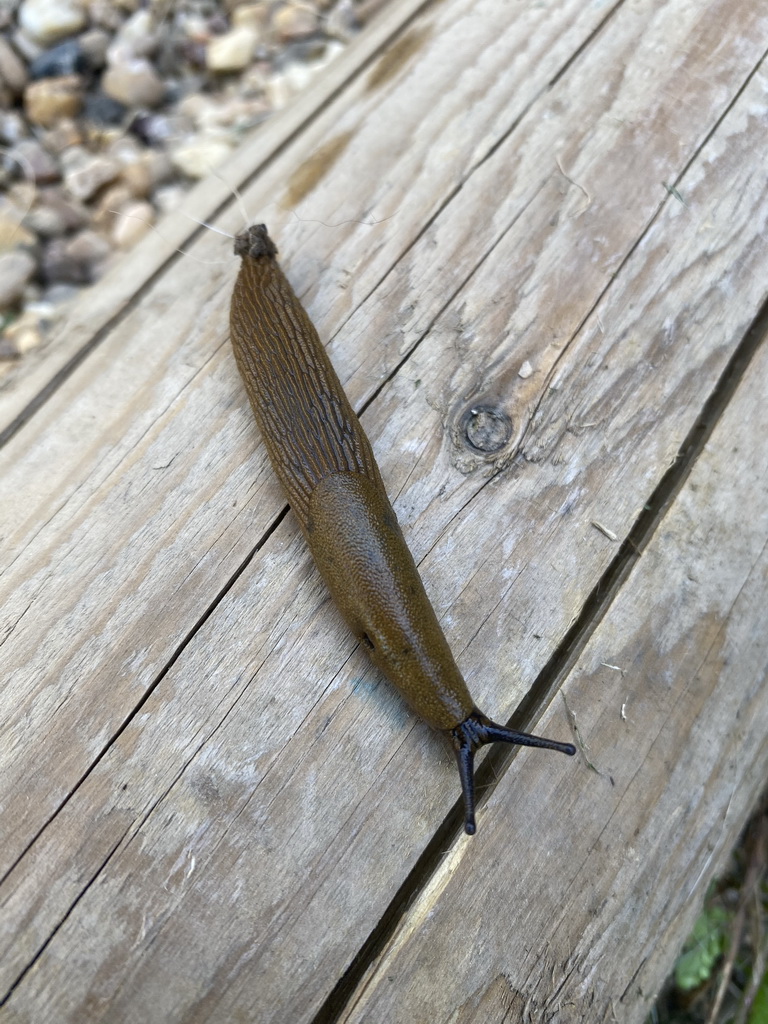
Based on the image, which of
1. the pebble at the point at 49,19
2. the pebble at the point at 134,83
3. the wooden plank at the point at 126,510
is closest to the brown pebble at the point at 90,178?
the pebble at the point at 134,83

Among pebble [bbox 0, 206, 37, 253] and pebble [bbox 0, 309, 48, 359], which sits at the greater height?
pebble [bbox 0, 206, 37, 253]

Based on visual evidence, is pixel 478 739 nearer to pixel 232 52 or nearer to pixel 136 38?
pixel 232 52

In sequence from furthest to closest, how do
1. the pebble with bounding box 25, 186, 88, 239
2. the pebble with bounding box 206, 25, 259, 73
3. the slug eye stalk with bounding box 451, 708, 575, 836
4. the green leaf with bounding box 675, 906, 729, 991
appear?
the pebble with bounding box 206, 25, 259, 73, the pebble with bounding box 25, 186, 88, 239, the green leaf with bounding box 675, 906, 729, 991, the slug eye stalk with bounding box 451, 708, 575, 836

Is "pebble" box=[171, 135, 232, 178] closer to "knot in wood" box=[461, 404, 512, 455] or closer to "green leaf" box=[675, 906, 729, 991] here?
"knot in wood" box=[461, 404, 512, 455]

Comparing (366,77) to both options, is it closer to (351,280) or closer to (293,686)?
(351,280)

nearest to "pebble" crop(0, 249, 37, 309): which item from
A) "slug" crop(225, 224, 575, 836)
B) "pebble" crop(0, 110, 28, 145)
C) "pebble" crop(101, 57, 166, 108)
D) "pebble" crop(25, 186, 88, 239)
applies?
"pebble" crop(25, 186, 88, 239)

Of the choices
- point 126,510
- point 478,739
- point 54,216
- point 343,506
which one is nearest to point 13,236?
point 54,216
